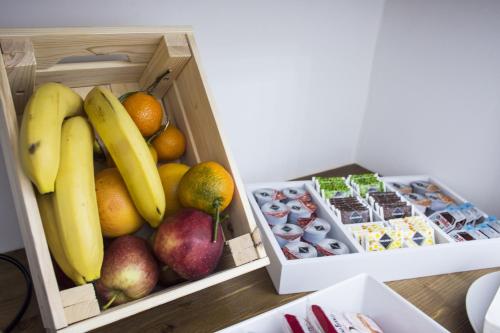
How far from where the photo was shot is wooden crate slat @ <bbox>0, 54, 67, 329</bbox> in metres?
0.44

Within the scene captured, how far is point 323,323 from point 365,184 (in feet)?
1.77

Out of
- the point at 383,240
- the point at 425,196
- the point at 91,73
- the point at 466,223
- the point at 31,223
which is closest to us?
the point at 31,223

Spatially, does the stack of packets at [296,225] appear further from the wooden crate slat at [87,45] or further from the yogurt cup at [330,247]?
the wooden crate slat at [87,45]

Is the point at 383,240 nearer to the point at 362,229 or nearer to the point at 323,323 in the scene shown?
the point at 362,229

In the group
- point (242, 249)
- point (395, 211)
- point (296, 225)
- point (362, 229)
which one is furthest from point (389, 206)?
point (242, 249)

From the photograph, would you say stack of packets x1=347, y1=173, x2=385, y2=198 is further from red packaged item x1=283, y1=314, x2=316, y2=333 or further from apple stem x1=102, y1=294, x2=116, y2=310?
apple stem x1=102, y1=294, x2=116, y2=310

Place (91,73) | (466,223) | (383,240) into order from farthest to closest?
(466,223), (383,240), (91,73)

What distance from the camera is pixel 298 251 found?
0.72 m

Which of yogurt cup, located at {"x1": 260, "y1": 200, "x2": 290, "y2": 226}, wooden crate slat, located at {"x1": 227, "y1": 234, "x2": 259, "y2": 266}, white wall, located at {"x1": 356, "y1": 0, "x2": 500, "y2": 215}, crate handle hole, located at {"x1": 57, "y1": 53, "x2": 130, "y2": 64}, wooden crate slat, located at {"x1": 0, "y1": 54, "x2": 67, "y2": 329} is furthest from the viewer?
white wall, located at {"x1": 356, "y1": 0, "x2": 500, "y2": 215}

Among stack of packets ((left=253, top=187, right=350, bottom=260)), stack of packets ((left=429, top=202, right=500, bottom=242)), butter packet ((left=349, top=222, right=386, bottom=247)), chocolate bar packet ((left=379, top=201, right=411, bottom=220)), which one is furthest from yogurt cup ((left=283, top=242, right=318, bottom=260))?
stack of packets ((left=429, top=202, right=500, bottom=242))

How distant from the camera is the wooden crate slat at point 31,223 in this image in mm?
444

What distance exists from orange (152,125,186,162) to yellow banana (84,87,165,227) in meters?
0.14

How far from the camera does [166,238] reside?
0.53 m

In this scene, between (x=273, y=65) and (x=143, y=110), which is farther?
(x=273, y=65)
